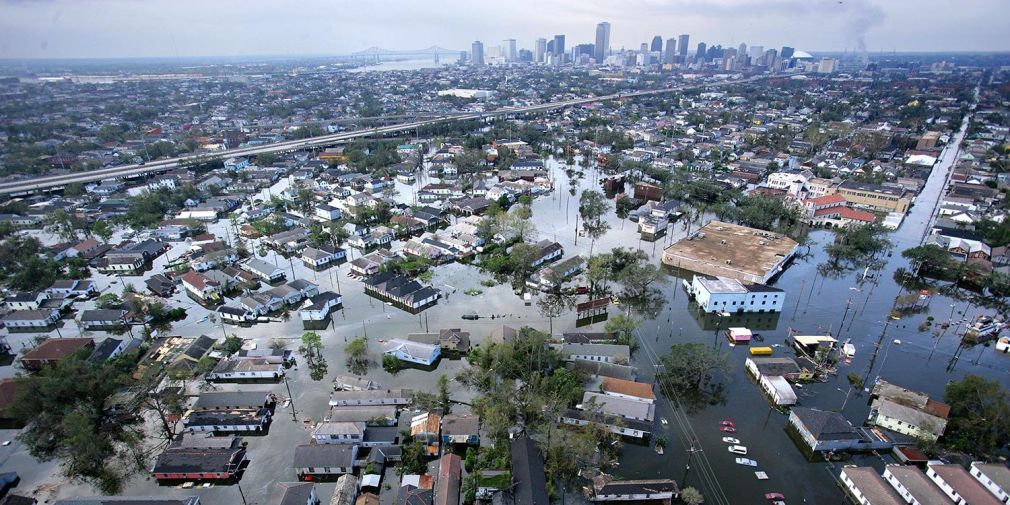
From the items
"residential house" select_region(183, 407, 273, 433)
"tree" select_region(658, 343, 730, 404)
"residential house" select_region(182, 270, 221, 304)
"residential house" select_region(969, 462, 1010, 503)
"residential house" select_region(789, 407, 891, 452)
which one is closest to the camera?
"residential house" select_region(969, 462, 1010, 503)

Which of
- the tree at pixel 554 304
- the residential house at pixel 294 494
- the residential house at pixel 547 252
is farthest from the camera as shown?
the residential house at pixel 547 252

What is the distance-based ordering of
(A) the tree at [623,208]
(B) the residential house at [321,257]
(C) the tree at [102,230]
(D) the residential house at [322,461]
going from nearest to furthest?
(D) the residential house at [322,461]
(B) the residential house at [321,257]
(C) the tree at [102,230]
(A) the tree at [623,208]

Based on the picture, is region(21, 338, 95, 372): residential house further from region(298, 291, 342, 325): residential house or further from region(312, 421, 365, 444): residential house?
region(312, 421, 365, 444): residential house

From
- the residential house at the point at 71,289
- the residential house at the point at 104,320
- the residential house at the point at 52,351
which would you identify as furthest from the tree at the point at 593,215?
the residential house at the point at 71,289

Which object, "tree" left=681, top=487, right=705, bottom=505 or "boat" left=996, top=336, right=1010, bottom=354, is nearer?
"tree" left=681, top=487, right=705, bottom=505

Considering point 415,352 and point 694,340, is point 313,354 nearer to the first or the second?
point 415,352

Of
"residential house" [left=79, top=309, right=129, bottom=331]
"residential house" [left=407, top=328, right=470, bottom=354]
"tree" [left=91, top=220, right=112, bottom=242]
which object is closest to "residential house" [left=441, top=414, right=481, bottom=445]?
"residential house" [left=407, top=328, right=470, bottom=354]

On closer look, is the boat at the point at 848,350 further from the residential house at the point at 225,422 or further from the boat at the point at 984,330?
the residential house at the point at 225,422

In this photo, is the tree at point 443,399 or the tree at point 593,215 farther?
the tree at point 593,215
